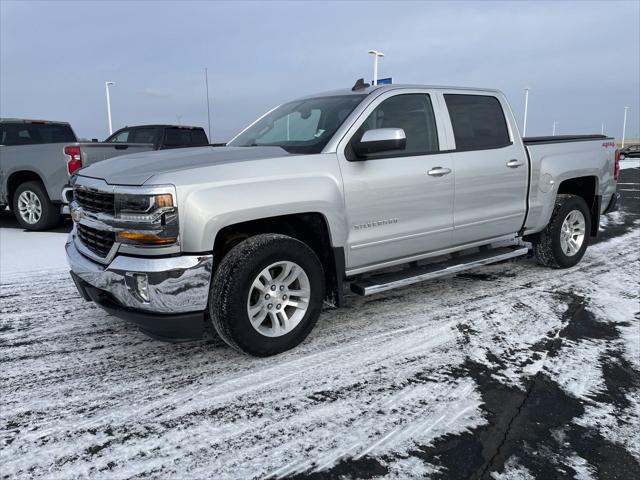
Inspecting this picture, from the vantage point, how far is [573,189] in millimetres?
6137

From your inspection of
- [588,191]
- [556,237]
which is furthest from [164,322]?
[588,191]

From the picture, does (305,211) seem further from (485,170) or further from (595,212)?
(595,212)

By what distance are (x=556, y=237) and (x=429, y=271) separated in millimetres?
2243

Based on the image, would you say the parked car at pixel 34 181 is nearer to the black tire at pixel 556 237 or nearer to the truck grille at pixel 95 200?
the truck grille at pixel 95 200

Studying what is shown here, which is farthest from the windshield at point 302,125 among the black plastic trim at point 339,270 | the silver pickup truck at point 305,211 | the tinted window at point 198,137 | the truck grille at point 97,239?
the tinted window at point 198,137

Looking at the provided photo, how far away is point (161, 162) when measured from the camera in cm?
330

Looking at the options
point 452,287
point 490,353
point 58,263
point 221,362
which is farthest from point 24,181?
point 490,353

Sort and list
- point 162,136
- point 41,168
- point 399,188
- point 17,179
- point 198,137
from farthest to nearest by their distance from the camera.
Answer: point 198,137 → point 162,136 → point 17,179 → point 41,168 → point 399,188

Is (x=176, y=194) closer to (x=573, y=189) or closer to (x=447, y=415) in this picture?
(x=447, y=415)

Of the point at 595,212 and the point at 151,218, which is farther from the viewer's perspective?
the point at 595,212

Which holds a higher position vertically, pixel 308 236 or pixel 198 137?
pixel 198 137

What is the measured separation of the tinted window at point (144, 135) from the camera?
36.5ft

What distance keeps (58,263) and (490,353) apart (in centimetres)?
510

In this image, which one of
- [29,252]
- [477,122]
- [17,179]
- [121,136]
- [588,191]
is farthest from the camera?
[121,136]
